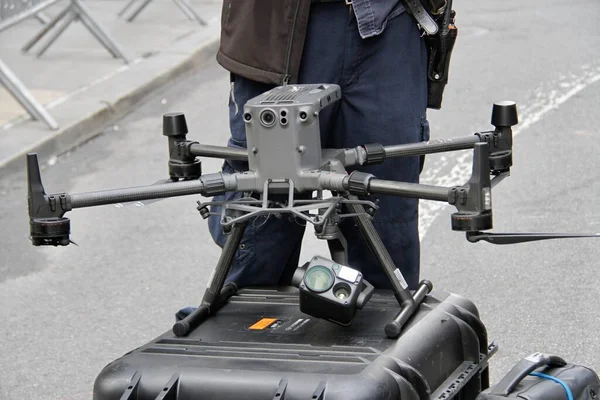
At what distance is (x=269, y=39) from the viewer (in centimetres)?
315

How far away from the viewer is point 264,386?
266 centimetres

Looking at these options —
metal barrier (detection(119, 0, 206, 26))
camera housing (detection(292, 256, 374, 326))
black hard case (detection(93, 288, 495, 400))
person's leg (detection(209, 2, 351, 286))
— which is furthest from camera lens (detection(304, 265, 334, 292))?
metal barrier (detection(119, 0, 206, 26))

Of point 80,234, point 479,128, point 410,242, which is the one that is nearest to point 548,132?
point 479,128

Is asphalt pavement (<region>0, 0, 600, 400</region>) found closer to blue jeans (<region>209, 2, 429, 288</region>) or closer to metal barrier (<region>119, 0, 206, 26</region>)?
blue jeans (<region>209, 2, 429, 288</region>)

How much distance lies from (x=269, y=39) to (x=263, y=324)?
78 centimetres

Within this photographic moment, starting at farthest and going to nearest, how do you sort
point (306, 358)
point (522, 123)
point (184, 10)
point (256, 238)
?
1. point (184, 10)
2. point (522, 123)
3. point (256, 238)
4. point (306, 358)

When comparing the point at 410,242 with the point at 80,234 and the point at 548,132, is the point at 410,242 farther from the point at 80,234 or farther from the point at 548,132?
the point at 548,132

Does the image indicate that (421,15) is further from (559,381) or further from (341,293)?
(559,381)

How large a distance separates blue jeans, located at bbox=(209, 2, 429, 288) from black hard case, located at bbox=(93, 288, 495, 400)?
16 centimetres

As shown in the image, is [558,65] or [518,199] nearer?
[518,199]

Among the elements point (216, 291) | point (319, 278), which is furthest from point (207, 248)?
point (319, 278)

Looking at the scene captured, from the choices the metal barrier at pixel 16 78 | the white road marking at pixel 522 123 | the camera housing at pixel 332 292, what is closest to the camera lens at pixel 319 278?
the camera housing at pixel 332 292

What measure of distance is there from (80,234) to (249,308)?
3.31 m

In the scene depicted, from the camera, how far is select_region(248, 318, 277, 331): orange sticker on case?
2.98 meters
